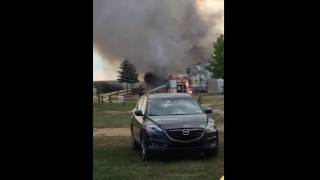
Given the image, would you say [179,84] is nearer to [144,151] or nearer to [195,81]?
[195,81]

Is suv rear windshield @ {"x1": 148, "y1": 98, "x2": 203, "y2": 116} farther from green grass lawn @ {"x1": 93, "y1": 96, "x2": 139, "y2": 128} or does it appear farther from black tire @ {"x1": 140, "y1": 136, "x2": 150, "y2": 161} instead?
green grass lawn @ {"x1": 93, "y1": 96, "x2": 139, "y2": 128}

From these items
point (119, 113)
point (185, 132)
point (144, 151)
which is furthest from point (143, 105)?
point (119, 113)

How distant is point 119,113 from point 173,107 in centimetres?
967

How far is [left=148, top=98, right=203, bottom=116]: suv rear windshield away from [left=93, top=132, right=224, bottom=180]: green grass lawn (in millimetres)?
922

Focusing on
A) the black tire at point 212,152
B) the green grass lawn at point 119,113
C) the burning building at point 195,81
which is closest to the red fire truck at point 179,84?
the burning building at point 195,81

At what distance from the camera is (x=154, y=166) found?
9.48m

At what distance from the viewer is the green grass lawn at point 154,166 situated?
848cm

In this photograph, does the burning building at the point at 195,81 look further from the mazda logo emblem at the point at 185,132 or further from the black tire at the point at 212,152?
the mazda logo emblem at the point at 185,132

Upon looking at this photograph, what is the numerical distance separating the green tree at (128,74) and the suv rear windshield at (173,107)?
6.95ft

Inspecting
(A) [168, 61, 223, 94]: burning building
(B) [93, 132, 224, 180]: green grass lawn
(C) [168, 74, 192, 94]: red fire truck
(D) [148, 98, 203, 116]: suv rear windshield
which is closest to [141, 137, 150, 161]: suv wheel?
(B) [93, 132, 224, 180]: green grass lawn

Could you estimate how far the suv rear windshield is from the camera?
10430mm
